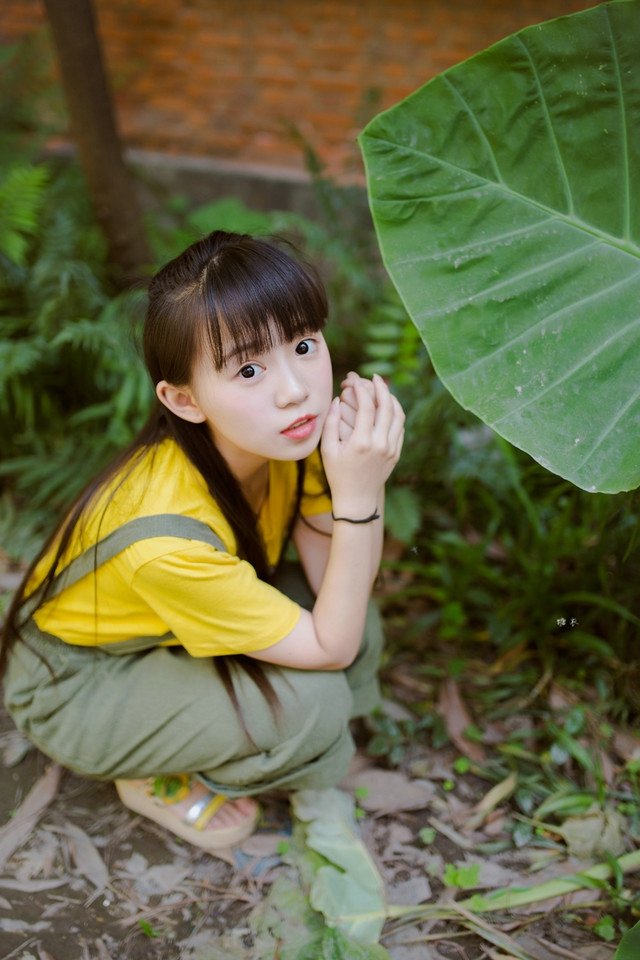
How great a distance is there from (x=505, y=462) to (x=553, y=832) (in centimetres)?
93

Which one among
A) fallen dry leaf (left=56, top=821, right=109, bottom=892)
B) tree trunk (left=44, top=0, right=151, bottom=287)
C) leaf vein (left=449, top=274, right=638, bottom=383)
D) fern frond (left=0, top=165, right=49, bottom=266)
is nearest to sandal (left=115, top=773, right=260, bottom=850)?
fallen dry leaf (left=56, top=821, right=109, bottom=892)

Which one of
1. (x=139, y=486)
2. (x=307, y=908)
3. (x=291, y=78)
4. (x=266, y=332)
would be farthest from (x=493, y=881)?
(x=291, y=78)

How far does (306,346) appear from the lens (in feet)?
4.29

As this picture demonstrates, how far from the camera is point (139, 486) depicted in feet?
4.57

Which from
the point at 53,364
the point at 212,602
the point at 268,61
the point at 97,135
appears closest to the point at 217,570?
the point at 212,602

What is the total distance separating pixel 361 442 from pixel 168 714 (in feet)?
1.97

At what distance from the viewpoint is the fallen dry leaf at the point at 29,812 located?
1.64 metres

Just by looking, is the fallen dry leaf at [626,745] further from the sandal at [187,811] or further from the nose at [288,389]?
the nose at [288,389]

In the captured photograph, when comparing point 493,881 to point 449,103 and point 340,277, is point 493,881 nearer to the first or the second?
point 449,103

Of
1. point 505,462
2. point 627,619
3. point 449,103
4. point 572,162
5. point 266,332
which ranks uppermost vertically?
point 449,103

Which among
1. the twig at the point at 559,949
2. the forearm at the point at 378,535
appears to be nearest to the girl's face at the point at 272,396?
the forearm at the point at 378,535

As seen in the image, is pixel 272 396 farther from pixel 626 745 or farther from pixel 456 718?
pixel 626 745

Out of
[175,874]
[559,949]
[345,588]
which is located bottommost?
[559,949]

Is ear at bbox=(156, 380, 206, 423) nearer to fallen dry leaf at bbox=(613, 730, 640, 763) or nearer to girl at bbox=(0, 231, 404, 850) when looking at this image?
girl at bbox=(0, 231, 404, 850)
